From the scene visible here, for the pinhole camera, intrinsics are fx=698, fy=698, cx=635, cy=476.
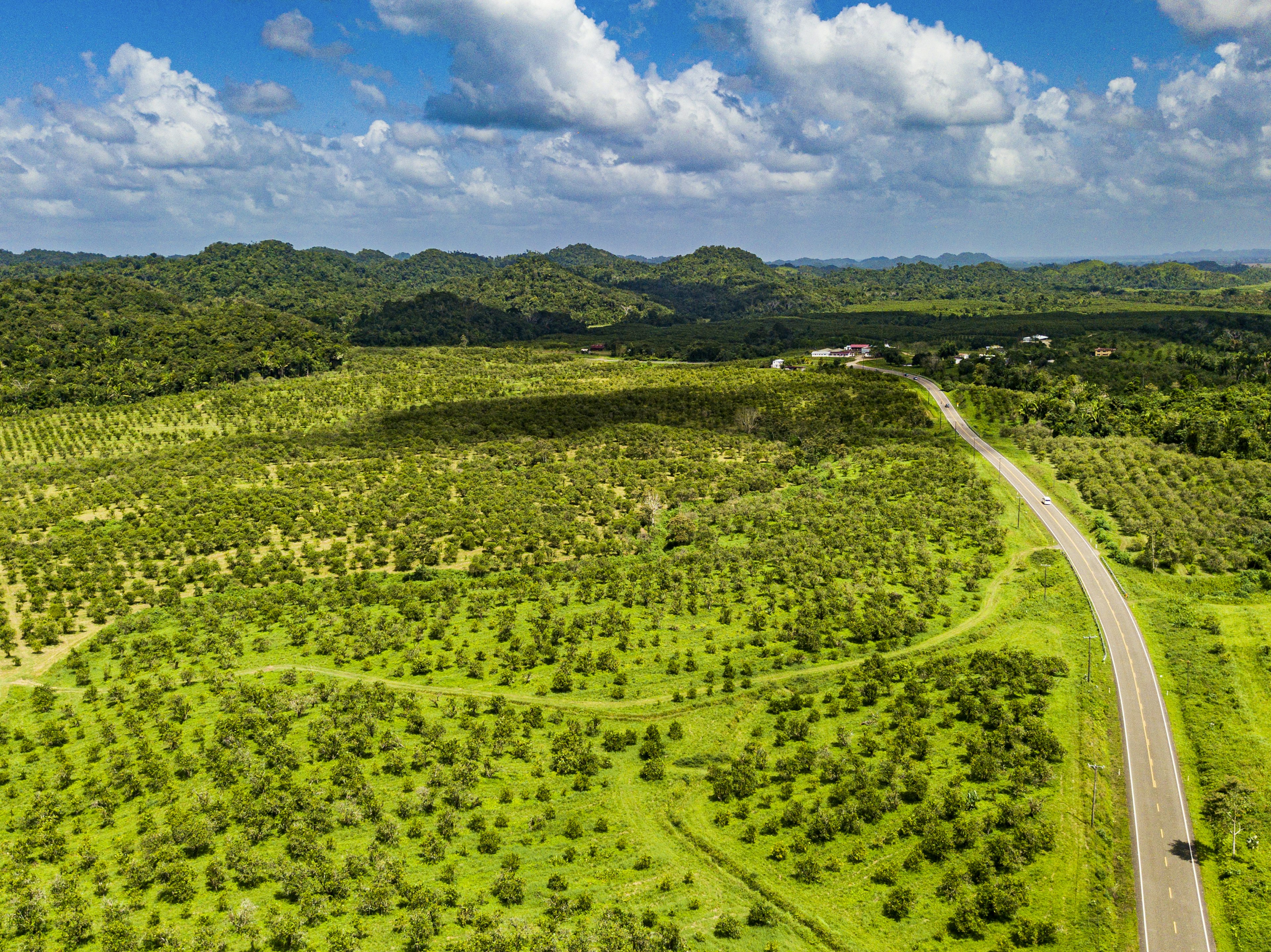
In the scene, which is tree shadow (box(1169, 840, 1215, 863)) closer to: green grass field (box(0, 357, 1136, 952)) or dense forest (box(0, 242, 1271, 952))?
dense forest (box(0, 242, 1271, 952))

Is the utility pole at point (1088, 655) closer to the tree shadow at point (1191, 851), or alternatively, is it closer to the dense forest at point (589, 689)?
the dense forest at point (589, 689)

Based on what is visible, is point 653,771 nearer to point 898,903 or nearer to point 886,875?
point 886,875

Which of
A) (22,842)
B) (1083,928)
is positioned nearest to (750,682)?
(1083,928)

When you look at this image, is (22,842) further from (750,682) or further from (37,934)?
(750,682)

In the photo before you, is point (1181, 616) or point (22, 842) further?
point (1181, 616)

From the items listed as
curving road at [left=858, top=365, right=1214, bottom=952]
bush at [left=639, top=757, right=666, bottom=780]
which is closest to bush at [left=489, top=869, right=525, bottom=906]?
bush at [left=639, top=757, right=666, bottom=780]

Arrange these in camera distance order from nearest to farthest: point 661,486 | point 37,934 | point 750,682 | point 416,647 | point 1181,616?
point 37,934 < point 750,682 < point 416,647 < point 1181,616 < point 661,486
